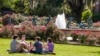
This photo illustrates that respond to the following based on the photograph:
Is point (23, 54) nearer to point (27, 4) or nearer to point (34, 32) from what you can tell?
point (34, 32)

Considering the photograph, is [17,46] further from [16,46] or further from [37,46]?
[37,46]

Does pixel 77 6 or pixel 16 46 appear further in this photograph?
pixel 77 6

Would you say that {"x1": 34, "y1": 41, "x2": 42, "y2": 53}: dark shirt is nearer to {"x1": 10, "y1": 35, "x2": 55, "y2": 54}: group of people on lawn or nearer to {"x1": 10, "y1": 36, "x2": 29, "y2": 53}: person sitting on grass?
{"x1": 10, "y1": 35, "x2": 55, "y2": 54}: group of people on lawn

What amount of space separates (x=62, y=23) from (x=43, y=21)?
252 centimetres

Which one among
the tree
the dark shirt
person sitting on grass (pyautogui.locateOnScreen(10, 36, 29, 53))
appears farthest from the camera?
the tree

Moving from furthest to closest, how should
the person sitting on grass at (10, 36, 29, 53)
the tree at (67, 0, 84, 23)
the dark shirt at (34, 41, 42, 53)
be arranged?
the tree at (67, 0, 84, 23)
the person sitting on grass at (10, 36, 29, 53)
the dark shirt at (34, 41, 42, 53)

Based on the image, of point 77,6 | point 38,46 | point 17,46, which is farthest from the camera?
point 77,6

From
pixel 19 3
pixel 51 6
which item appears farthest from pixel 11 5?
pixel 51 6

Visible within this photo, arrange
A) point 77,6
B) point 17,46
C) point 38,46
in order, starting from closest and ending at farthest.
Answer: point 38,46, point 17,46, point 77,6

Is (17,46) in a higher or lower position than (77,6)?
lower

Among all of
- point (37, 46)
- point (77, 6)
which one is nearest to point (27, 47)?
point (37, 46)

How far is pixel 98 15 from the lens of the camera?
208 feet

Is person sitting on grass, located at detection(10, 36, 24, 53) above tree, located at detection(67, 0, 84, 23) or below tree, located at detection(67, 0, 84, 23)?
below

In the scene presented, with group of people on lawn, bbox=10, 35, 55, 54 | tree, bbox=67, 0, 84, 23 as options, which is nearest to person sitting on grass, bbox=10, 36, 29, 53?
group of people on lawn, bbox=10, 35, 55, 54
